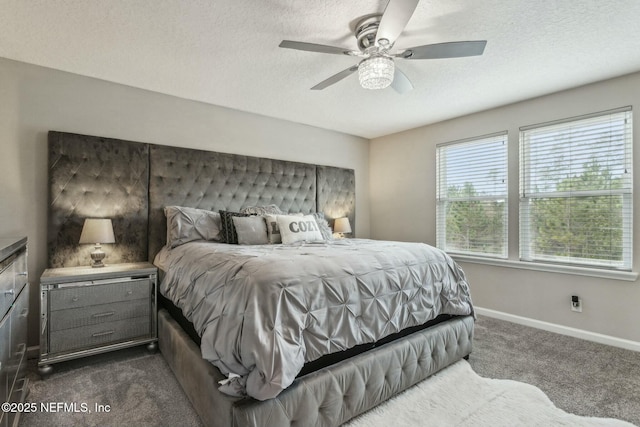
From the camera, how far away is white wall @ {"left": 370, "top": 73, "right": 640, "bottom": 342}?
2.81 metres

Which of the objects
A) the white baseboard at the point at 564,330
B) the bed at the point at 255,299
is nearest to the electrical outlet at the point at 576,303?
the white baseboard at the point at 564,330

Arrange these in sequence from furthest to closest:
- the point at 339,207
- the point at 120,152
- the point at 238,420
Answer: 1. the point at 339,207
2. the point at 120,152
3. the point at 238,420

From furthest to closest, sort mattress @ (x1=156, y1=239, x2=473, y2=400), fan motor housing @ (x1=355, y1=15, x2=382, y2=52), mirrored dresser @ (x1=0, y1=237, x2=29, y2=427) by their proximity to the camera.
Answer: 1. fan motor housing @ (x1=355, y1=15, x2=382, y2=52)
2. mattress @ (x1=156, y1=239, x2=473, y2=400)
3. mirrored dresser @ (x1=0, y1=237, x2=29, y2=427)

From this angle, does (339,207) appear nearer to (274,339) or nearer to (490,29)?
(490,29)

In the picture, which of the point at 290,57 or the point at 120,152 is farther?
the point at 120,152

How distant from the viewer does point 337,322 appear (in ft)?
5.38

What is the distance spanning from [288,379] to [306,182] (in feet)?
10.2

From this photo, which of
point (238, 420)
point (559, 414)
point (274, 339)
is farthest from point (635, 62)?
point (238, 420)

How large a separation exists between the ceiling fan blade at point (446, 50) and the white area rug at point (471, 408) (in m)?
2.19

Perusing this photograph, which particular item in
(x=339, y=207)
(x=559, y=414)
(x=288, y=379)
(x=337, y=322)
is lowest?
(x=559, y=414)

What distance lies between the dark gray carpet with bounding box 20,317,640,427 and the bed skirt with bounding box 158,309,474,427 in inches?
6.2

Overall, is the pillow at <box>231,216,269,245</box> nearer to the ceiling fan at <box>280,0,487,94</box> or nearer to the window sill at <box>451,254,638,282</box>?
the ceiling fan at <box>280,0,487,94</box>

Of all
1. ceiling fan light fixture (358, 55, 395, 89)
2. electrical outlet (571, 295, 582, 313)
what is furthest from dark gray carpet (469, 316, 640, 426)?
ceiling fan light fixture (358, 55, 395, 89)

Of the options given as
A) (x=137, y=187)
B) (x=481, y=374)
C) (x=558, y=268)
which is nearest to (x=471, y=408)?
(x=481, y=374)
